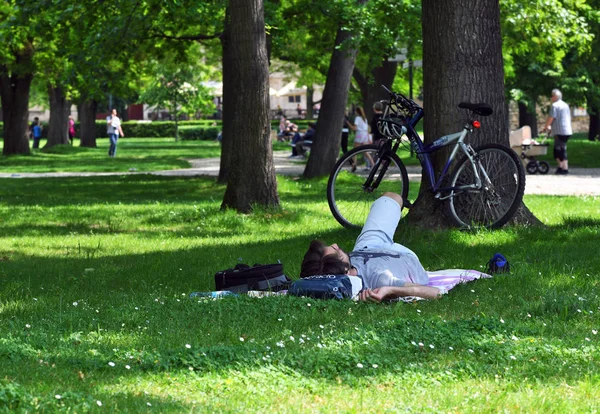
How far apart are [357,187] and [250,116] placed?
291 centimetres

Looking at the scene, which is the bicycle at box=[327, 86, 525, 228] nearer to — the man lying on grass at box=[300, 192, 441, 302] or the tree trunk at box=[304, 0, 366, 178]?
the man lying on grass at box=[300, 192, 441, 302]

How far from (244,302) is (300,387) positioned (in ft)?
6.72

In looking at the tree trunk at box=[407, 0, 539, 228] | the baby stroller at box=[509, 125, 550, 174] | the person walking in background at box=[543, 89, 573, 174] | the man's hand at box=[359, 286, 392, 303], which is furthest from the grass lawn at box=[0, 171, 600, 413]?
the baby stroller at box=[509, 125, 550, 174]

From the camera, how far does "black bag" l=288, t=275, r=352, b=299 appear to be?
22.5 ft

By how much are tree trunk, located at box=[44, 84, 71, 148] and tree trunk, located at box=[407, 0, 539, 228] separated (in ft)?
126

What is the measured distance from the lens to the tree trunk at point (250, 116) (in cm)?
1320

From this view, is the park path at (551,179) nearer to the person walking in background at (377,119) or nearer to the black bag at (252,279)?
the person walking in background at (377,119)

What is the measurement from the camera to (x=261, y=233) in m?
11.7

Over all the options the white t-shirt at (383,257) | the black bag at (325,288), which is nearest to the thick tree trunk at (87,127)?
the white t-shirt at (383,257)

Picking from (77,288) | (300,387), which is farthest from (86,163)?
(300,387)

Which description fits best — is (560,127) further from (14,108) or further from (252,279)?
(14,108)

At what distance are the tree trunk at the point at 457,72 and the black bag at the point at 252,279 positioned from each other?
276 centimetres

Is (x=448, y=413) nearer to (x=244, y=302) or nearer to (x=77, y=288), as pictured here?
(x=244, y=302)

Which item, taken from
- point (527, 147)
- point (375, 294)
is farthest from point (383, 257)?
point (527, 147)
